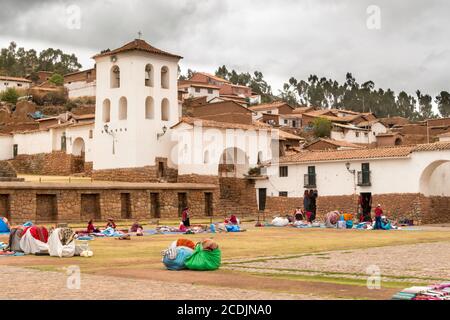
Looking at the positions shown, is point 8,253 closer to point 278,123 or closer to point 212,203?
point 212,203

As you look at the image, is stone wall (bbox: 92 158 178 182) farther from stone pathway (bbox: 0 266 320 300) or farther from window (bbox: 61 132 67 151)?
stone pathway (bbox: 0 266 320 300)

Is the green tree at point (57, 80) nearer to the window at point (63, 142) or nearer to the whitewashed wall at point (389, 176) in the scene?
the window at point (63, 142)

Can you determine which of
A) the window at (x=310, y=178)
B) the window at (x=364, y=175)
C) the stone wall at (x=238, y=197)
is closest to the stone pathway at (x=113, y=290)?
the window at (x=364, y=175)

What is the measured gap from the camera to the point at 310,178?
40.0 meters

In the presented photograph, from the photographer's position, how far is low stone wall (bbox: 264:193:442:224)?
115ft

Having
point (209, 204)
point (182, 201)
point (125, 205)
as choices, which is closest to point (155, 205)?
point (182, 201)

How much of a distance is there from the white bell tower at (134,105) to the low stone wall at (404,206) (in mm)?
12956

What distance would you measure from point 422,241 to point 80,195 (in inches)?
754

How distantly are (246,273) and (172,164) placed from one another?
114 ft

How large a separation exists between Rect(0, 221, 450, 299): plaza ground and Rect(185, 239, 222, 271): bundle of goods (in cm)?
27

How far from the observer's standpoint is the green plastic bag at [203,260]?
1258 cm

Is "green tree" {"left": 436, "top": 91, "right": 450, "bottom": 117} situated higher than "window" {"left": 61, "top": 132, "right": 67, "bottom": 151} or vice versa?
"green tree" {"left": 436, "top": 91, "right": 450, "bottom": 117}

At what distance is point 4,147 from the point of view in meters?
59.3

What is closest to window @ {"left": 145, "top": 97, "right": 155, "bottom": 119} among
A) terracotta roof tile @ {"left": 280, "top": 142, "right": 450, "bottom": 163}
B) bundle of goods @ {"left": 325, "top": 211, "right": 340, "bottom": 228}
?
terracotta roof tile @ {"left": 280, "top": 142, "right": 450, "bottom": 163}
